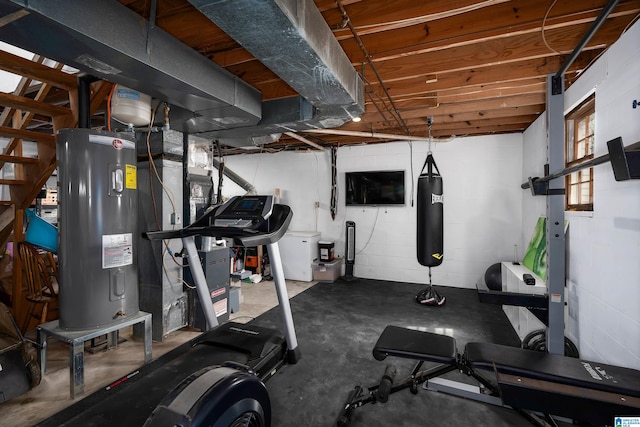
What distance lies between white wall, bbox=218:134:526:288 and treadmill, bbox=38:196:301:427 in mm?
3505

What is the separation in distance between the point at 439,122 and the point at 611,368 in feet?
11.1

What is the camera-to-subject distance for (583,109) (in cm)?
267

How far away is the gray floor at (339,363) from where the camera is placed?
201cm

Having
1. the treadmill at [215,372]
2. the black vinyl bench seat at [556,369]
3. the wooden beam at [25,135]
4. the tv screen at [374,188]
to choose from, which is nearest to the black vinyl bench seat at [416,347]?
the black vinyl bench seat at [556,369]

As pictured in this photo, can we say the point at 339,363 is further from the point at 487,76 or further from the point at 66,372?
the point at 487,76

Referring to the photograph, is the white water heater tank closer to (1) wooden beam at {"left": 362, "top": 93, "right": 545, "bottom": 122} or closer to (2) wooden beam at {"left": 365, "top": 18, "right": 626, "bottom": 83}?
(2) wooden beam at {"left": 365, "top": 18, "right": 626, "bottom": 83}

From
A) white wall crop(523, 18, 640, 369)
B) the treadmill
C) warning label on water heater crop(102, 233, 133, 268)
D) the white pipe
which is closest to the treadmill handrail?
the treadmill

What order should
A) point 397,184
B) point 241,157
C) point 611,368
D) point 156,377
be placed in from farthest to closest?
point 241,157 < point 397,184 < point 156,377 < point 611,368

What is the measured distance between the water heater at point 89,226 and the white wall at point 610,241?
3.42 meters

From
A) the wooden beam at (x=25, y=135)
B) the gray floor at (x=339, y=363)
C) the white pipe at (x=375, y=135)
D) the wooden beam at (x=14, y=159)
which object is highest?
the white pipe at (x=375, y=135)

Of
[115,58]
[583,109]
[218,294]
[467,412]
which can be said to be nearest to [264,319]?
[218,294]

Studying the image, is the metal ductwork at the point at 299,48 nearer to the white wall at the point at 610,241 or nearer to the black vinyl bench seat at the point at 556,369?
the white wall at the point at 610,241

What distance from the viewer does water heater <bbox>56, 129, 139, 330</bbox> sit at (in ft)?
7.33

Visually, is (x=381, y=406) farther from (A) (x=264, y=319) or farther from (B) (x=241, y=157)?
(B) (x=241, y=157)
